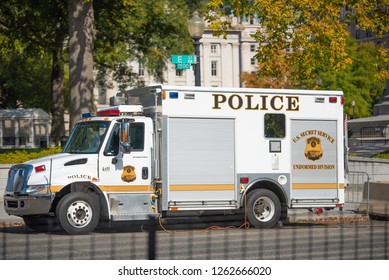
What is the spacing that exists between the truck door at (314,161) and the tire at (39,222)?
5015 mm

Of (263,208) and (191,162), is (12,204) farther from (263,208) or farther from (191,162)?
(263,208)

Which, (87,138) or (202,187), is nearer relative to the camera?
(87,138)

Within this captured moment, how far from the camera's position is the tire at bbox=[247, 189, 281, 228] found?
17312mm

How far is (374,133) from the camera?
2078 inches

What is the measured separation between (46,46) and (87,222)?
2081cm

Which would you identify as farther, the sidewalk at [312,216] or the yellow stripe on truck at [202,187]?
the sidewalk at [312,216]

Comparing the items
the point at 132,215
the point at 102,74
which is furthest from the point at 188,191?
the point at 102,74

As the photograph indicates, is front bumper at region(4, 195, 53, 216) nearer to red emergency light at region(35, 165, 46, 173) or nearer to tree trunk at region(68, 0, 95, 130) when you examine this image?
red emergency light at region(35, 165, 46, 173)

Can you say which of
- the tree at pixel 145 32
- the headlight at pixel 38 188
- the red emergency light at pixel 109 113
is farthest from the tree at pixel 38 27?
the headlight at pixel 38 188

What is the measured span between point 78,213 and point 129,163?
4.85ft

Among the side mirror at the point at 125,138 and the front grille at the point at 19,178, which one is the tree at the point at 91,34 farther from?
the side mirror at the point at 125,138

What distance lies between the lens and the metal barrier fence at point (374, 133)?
4957cm

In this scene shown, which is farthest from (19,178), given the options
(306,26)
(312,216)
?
Result: (306,26)

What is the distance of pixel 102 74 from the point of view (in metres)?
47.2
